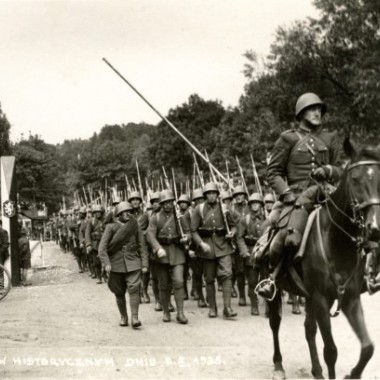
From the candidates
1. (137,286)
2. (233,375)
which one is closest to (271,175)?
(233,375)

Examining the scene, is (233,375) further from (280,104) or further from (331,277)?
Answer: (280,104)

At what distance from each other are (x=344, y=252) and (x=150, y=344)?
13.1 feet

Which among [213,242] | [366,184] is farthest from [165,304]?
[366,184]

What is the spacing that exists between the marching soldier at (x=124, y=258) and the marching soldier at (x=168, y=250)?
1.37 feet

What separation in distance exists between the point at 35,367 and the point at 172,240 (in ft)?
14.9

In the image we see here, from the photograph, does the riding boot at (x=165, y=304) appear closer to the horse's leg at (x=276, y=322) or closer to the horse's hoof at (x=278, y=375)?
the horse's leg at (x=276, y=322)

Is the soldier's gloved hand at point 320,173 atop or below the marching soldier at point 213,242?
atop

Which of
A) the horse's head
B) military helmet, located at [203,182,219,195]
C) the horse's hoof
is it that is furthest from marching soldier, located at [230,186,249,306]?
the horse's head

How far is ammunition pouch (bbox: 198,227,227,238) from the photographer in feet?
38.9

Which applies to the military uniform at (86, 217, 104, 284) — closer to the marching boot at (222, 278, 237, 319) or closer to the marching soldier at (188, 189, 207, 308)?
the marching soldier at (188, 189, 207, 308)

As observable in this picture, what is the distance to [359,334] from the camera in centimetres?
602

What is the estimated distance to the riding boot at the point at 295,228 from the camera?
6.54 meters

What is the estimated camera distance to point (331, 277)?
6.26 metres

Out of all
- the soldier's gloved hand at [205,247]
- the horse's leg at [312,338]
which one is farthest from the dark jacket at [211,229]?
the horse's leg at [312,338]
